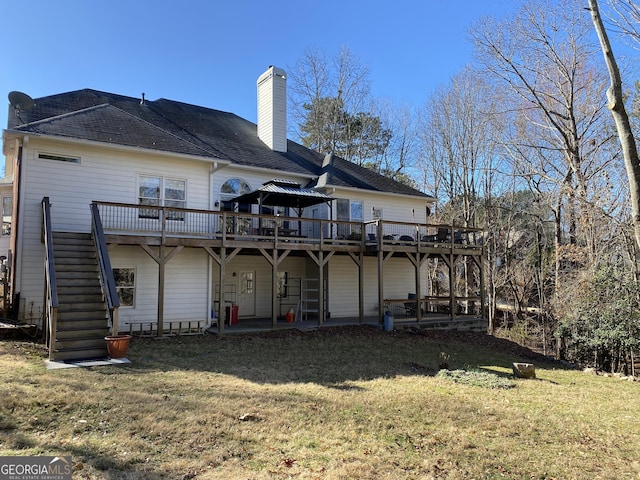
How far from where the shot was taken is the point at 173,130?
1534 centimetres

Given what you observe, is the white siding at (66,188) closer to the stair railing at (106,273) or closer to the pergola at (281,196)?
the stair railing at (106,273)

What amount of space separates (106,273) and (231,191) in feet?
21.9

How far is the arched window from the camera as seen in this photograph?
14.8 metres

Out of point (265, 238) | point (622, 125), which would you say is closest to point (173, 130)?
point (265, 238)

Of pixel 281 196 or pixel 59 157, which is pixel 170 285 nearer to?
pixel 281 196

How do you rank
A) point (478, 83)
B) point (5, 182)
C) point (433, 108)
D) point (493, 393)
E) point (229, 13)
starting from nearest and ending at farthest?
point (493, 393)
point (5, 182)
point (229, 13)
point (478, 83)
point (433, 108)

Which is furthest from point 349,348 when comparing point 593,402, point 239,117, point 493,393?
point 239,117

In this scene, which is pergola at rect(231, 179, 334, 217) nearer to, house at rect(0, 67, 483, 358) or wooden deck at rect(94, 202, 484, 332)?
house at rect(0, 67, 483, 358)

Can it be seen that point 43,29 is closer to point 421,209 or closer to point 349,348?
point 349,348

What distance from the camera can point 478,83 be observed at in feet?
81.6

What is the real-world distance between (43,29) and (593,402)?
63.2ft

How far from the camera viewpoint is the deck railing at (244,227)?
11.8m

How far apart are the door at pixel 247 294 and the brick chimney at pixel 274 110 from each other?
18.5 feet

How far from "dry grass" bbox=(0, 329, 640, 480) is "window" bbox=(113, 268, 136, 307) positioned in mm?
3163
